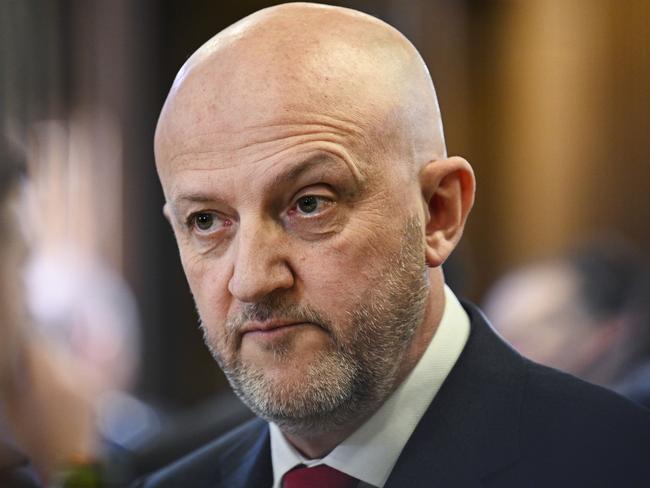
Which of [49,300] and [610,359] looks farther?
[49,300]

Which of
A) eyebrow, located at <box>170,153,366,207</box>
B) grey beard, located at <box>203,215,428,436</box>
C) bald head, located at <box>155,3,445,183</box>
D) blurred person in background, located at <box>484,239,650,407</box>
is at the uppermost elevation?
bald head, located at <box>155,3,445,183</box>

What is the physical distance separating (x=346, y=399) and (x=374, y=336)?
4.7 inches

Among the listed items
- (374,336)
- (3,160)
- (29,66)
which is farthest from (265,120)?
(29,66)

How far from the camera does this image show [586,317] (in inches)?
164

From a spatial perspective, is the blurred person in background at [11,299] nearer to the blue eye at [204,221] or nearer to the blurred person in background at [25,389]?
the blurred person in background at [25,389]

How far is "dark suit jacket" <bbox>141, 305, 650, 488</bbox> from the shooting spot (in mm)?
1733

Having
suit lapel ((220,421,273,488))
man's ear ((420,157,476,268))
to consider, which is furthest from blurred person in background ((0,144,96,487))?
man's ear ((420,157,476,268))

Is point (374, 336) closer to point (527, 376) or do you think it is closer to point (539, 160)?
point (527, 376)

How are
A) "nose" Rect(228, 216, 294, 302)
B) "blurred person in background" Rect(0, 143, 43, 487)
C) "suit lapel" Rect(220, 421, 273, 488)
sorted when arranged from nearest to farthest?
1. "nose" Rect(228, 216, 294, 302)
2. "suit lapel" Rect(220, 421, 273, 488)
3. "blurred person in background" Rect(0, 143, 43, 487)

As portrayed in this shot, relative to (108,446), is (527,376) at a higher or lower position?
higher

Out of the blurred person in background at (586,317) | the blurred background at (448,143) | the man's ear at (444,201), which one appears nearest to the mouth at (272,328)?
the man's ear at (444,201)

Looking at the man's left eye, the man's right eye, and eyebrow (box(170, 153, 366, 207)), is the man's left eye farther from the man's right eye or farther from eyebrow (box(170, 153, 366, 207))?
the man's right eye

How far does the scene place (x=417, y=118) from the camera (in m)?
1.87

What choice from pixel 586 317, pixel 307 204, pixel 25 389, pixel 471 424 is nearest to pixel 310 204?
pixel 307 204
